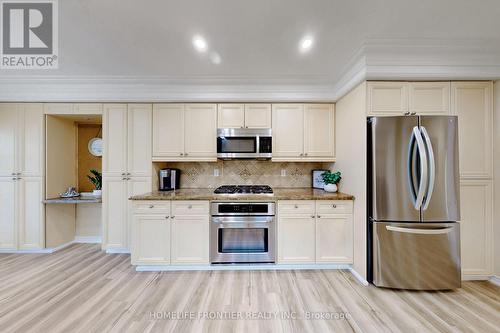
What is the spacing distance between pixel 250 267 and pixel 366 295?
1.32 m

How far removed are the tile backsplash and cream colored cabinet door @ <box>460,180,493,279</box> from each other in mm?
1737

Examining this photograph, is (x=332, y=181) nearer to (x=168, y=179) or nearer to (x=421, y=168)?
(x=421, y=168)

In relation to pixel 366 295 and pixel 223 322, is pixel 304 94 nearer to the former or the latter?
pixel 366 295

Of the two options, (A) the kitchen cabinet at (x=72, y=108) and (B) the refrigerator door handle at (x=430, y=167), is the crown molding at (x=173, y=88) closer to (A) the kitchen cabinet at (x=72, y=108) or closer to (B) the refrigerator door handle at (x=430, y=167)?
(A) the kitchen cabinet at (x=72, y=108)

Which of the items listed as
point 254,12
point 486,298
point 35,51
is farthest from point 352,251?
point 35,51

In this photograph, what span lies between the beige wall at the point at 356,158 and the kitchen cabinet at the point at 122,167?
2849mm

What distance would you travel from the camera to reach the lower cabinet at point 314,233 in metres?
2.70

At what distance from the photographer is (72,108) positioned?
3195 millimetres

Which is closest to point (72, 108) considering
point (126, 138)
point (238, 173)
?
point (126, 138)

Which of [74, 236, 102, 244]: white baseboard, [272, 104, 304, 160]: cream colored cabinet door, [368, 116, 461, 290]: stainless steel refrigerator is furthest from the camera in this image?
[74, 236, 102, 244]: white baseboard

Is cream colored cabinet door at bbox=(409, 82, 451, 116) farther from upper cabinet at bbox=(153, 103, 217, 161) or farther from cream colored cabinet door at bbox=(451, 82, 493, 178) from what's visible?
upper cabinet at bbox=(153, 103, 217, 161)

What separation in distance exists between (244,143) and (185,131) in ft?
3.03

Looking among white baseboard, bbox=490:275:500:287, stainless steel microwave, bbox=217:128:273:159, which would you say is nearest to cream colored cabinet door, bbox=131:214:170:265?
stainless steel microwave, bbox=217:128:273:159

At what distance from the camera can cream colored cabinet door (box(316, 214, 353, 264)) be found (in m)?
2.70
